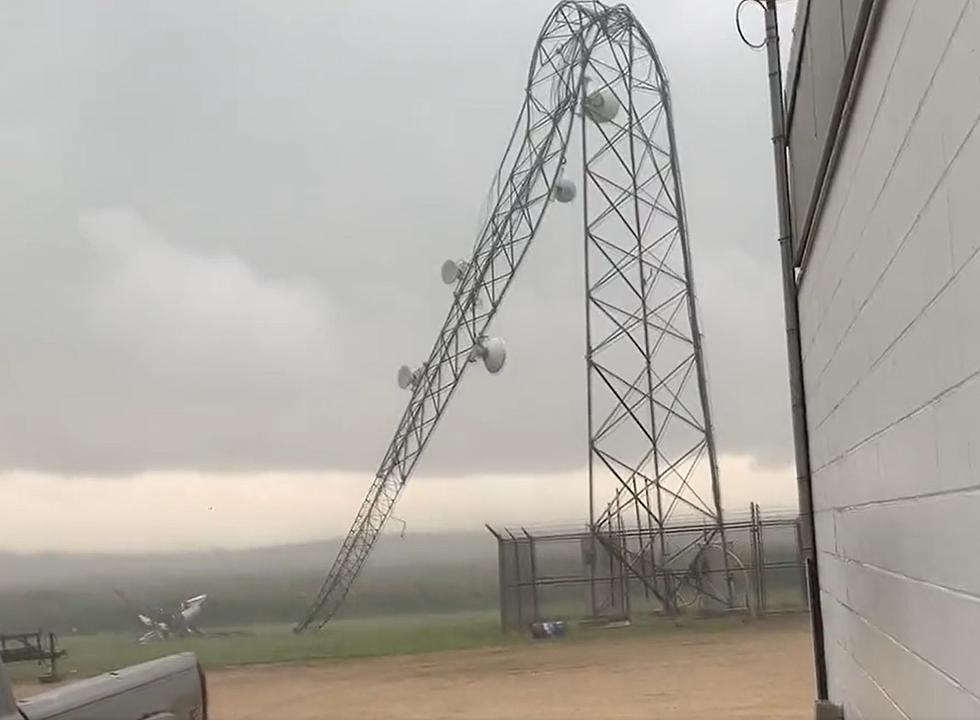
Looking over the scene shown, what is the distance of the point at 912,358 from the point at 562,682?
741 cm

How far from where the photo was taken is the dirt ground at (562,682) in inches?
304

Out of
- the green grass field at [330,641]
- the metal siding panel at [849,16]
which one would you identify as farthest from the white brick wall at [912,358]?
the green grass field at [330,641]

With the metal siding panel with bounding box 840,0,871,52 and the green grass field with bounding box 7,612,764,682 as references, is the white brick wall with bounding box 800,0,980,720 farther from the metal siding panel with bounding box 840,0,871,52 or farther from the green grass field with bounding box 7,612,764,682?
the green grass field with bounding box 7,612,764,682

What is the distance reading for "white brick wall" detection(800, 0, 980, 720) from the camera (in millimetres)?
1276

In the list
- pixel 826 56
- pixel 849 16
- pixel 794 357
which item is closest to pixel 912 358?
pixel 849 16

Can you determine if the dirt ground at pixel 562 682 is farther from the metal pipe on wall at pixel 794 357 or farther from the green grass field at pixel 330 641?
the metal pipe on wall at pixel 794 357

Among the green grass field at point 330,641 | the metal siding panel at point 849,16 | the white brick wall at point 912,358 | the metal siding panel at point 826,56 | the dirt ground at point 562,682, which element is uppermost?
the metal siding panel at point 826,56

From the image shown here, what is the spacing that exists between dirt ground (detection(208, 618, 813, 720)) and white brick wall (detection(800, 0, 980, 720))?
4.97 m

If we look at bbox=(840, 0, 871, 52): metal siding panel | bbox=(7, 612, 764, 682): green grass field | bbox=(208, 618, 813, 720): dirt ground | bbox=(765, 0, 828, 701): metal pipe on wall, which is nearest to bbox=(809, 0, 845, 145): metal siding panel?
bbox=(840, 0, 871, 52): metal siding panel

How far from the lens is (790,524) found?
395 inches

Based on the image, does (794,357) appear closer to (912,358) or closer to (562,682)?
(912,358)

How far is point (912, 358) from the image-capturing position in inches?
65.3

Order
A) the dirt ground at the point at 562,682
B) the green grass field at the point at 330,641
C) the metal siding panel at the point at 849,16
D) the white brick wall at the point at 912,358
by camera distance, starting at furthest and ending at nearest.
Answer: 1. the green grass field at the point at 330,641
2. the dirt ground at the point at 562,682
3. the metal siding panel at the point at 849,16
4. the white brick wall at the point at 912,358

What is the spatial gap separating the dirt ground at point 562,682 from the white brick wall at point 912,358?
4965 mm
